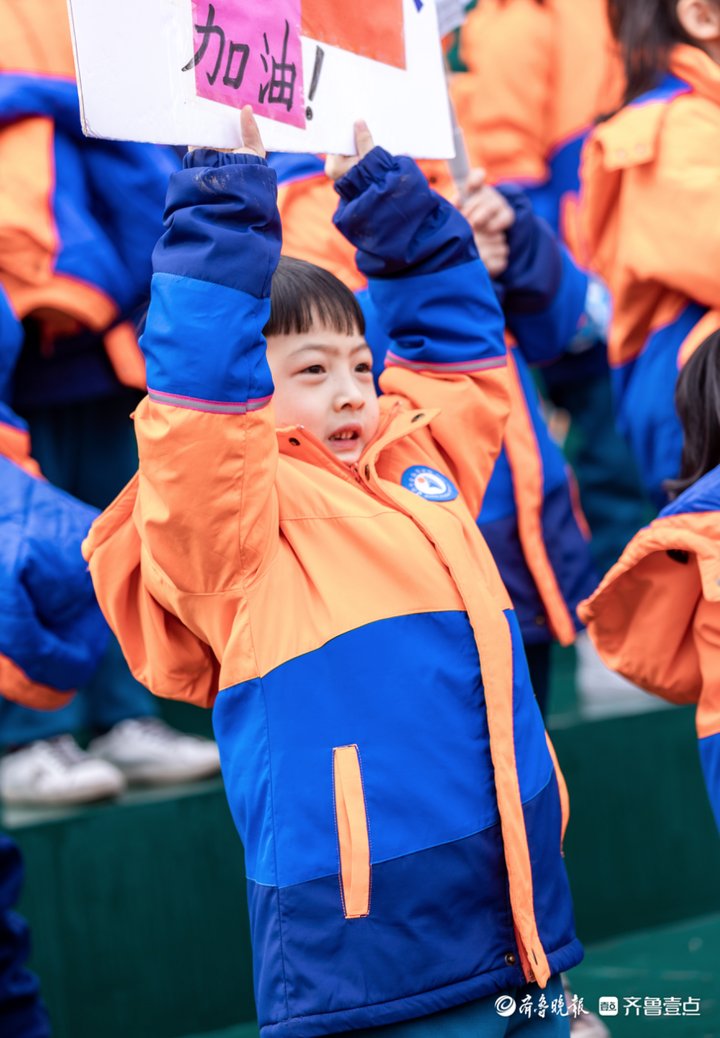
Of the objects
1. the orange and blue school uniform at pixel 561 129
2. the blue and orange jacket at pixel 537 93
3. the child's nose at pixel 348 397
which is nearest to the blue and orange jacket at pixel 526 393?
the child's nose at pixel 348 397

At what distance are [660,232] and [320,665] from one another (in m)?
1.39

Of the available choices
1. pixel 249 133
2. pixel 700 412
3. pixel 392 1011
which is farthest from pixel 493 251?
pixel 392 1011

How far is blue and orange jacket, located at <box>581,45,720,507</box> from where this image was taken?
9.45 feet

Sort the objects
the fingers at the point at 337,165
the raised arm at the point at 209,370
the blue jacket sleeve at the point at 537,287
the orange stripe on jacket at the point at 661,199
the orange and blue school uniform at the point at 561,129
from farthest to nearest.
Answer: the orange and blue school uniform at the point at 561,129
the orange stripe on jacket at the point at 661,199
the blue jacket sleeve at the point at 537,287
the fingers at the point at 337,165
the raised arm at the point at 209,370

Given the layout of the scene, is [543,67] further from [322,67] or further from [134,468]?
[322,67]

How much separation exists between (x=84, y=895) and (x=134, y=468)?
902mm

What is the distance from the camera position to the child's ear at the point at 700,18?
10.1ft

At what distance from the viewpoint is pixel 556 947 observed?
1.96 metres

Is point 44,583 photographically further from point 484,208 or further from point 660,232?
point 660,232

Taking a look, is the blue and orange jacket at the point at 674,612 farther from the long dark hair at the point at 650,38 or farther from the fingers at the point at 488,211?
the long dark hair at the point at 650,38

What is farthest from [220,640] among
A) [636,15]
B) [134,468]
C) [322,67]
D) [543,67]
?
[543,67]

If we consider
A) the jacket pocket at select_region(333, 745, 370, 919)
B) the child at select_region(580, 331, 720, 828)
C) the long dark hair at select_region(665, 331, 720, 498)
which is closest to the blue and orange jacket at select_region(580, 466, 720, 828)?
the child at select_region(580, 331, 720, 828)

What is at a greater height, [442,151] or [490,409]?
[442,151]

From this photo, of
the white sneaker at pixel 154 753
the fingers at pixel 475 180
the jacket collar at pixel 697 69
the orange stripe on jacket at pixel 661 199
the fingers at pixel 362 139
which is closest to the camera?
the fingers at pixel 362 139
